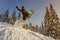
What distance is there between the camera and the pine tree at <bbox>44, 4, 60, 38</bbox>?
43.1ft

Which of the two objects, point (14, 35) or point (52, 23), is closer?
point (14, 35)

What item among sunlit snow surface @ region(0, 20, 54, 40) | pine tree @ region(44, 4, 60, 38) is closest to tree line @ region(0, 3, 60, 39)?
pine tree @ region(44, 4, 60, 38)

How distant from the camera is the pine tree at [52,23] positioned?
1315 cm

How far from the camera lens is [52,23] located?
13461mm

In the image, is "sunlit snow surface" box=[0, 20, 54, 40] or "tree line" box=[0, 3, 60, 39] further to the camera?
"tree line" box=[0, 3, 60, 39]

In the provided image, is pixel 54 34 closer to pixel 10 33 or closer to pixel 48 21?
pixel 48 21

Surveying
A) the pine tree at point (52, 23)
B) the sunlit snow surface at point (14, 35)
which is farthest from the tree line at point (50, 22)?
the sunlit snow surface at point (14, 35)

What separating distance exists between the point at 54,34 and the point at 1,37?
31.1 feet

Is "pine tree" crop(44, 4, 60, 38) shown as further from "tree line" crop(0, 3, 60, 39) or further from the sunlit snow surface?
the sunlit snow surface

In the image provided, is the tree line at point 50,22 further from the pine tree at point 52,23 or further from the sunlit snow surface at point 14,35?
the sunlit snow surface at point 14,35

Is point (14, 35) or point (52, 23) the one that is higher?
point (52, 23)

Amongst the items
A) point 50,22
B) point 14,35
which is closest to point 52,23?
point 50,22

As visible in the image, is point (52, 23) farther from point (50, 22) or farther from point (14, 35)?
point (14, 35)

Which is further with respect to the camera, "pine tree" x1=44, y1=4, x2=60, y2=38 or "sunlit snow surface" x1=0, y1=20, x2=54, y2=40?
"pine tree" x1=44, y1=4, x2=60, y2=38
